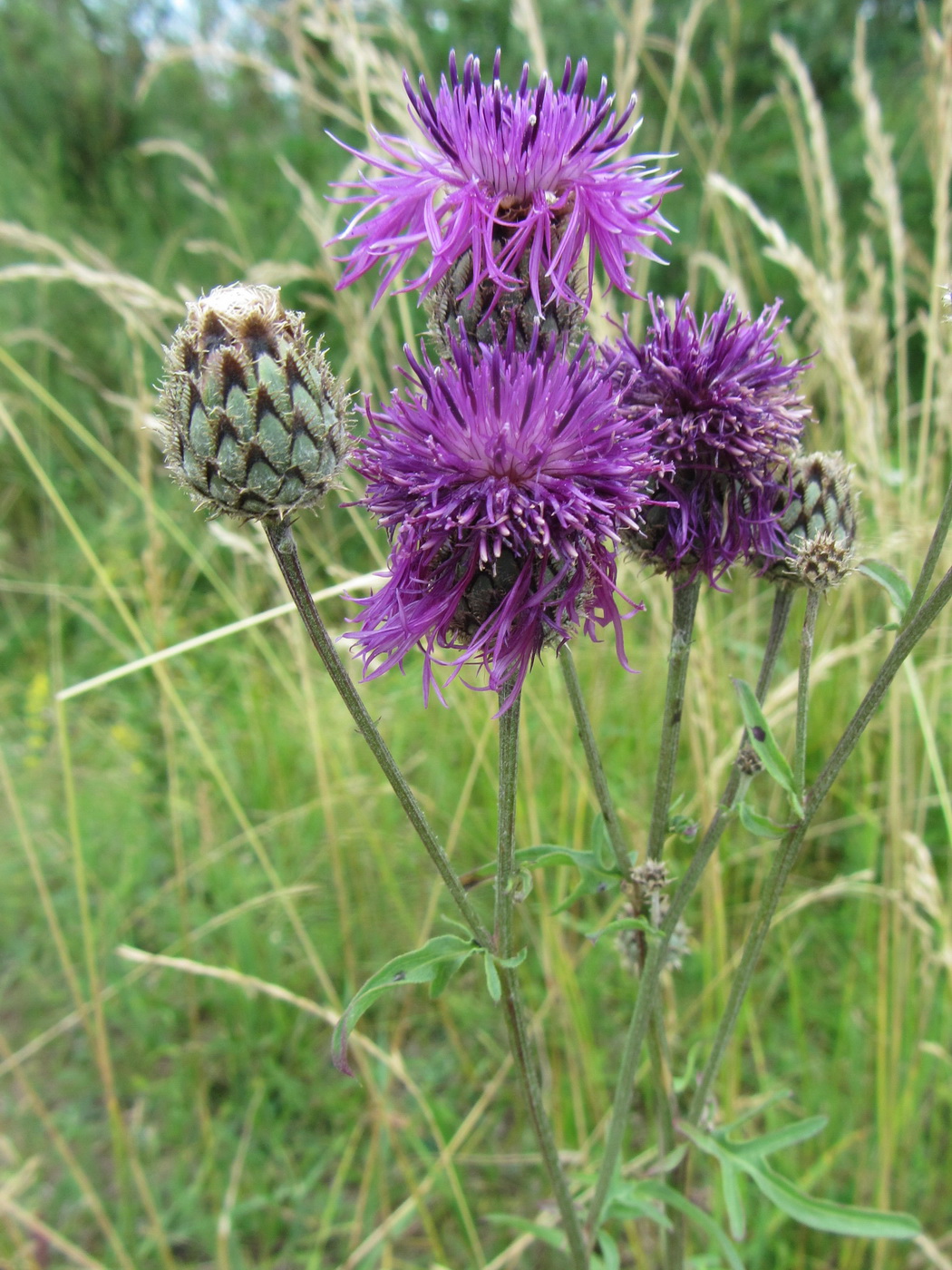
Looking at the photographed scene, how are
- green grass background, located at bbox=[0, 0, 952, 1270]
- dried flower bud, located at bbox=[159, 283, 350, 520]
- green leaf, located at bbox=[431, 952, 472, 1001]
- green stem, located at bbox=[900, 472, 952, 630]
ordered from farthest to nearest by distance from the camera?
green grass background, located at bbox=[0, 0, 952, 1270], green leaf, located at bbox=[431, 952, 472, 1001], green stem, located at bbox=[900, 472, 952, 630], dried flower bud, located at bbox=[159, 283, 350, 520]

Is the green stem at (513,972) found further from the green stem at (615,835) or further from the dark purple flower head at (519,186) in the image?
the dark purple flower head at (519,186)

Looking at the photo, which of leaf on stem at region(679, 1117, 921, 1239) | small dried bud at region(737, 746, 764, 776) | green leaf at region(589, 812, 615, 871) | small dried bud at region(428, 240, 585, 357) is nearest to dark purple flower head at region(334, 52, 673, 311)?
small dried bud at region(428, 240, 585, 357)

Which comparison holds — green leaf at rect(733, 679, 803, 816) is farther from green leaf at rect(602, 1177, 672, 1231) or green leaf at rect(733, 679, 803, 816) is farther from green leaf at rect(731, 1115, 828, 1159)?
green leaf at rect(602, 1177, 672, 1231)

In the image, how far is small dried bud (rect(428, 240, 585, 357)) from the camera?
1295mm

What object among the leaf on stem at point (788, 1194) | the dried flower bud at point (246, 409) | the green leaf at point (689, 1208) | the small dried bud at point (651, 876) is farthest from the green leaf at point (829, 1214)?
the dried flower bud at point (246, 409)

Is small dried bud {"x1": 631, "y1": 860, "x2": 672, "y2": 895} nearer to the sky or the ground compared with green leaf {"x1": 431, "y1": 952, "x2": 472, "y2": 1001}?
nearer to the sky

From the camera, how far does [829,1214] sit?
1618 mm

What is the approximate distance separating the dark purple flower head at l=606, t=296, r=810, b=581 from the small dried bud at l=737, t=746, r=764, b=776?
314 millimetres

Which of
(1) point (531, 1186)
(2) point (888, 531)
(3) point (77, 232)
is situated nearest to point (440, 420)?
(2) point (888, 531)

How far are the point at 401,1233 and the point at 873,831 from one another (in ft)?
6.25

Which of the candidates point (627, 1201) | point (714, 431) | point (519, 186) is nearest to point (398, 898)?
point (627, 1201)

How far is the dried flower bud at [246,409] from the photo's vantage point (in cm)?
117

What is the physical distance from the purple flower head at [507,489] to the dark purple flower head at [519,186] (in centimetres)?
14

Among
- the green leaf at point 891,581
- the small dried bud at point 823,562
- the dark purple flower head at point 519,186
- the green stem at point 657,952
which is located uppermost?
the dark purple flower head at point 519,186
